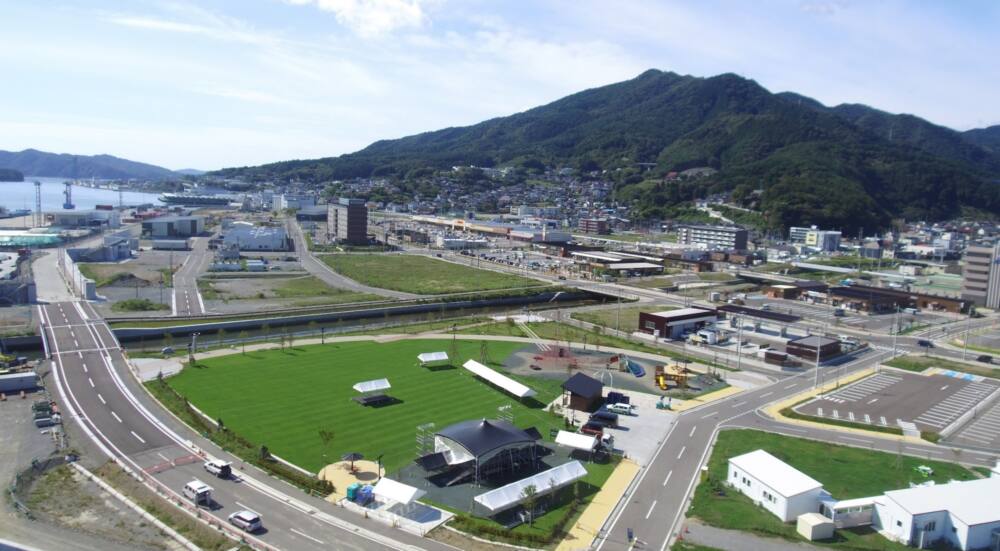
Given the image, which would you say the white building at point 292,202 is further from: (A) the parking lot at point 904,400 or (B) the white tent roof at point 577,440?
(B) the white tent roof at point 577,440

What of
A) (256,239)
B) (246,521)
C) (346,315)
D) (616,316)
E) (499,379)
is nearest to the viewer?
(246,521)

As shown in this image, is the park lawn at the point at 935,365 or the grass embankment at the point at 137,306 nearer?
the park lawn at the point at 935,365

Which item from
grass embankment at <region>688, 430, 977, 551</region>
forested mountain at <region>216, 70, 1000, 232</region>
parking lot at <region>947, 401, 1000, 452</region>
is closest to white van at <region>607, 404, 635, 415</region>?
grass embankment at <region>688, 430, 977, 551</region>

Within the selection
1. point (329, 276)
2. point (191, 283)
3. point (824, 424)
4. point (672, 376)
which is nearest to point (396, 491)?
point (672, 376)

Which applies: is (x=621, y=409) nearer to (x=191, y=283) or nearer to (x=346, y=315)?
(x=346, y=315)

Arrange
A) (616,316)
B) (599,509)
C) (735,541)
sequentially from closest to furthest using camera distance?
(735,541) < (599,509) < (616,316)

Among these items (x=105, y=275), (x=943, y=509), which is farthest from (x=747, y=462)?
(x=105, y=275)

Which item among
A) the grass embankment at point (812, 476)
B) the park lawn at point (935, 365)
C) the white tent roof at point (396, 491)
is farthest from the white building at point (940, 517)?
the park lawn at point (935, 365)
